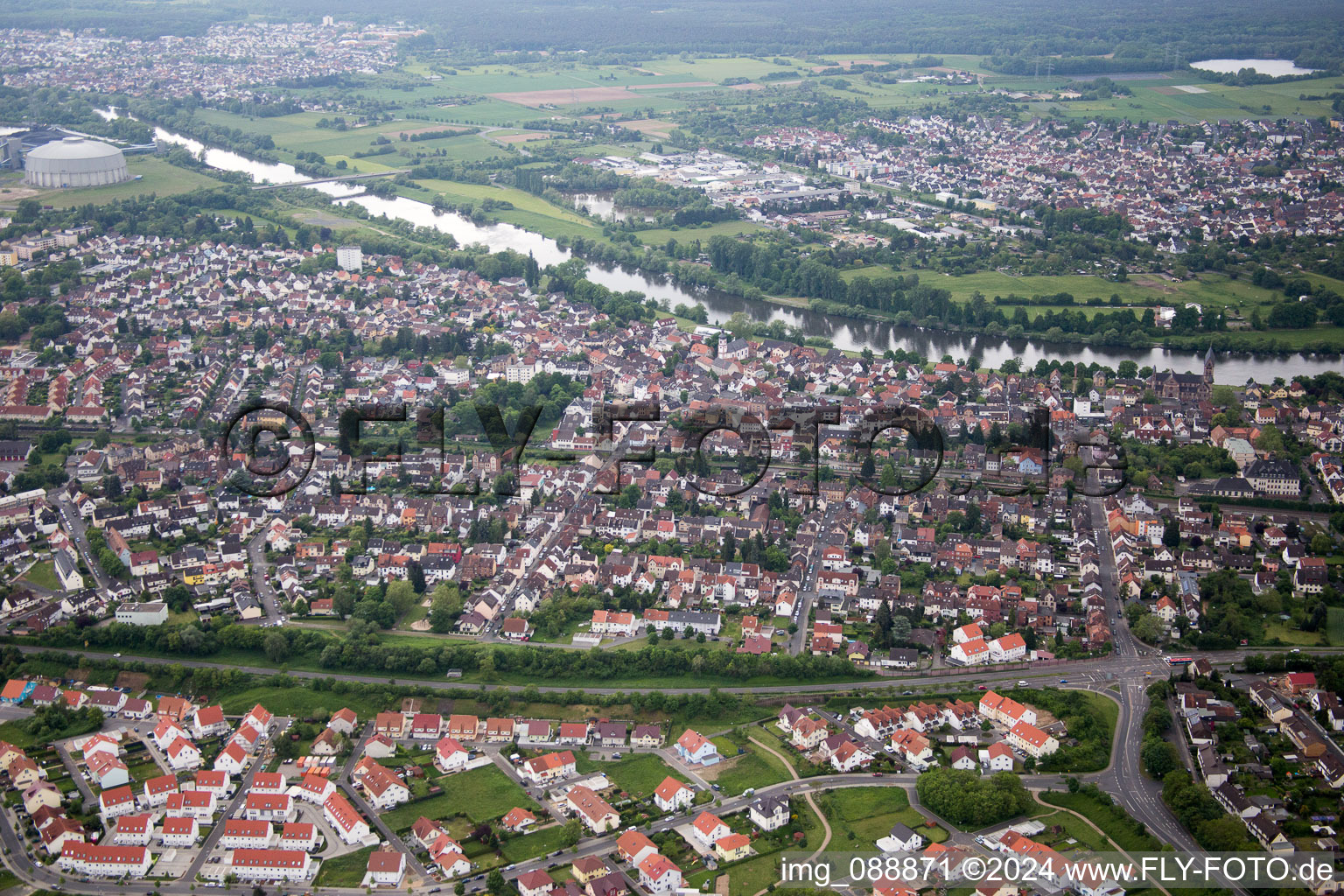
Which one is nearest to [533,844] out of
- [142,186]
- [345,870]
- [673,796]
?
[673,796]

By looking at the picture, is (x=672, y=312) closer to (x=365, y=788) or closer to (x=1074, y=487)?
(x=1074, y=487)

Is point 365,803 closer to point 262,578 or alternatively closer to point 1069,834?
point 262,578

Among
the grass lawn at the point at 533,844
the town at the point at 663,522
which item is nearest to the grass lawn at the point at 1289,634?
the town at the point at 663,522

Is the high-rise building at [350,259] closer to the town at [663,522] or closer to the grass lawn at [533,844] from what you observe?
the town at [663,522]

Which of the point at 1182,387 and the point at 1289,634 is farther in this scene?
the point at 1182,387

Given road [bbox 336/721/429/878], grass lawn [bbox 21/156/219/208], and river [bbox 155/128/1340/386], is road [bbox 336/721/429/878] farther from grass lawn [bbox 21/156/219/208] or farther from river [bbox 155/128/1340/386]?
grass lawn [bbox 21/156/219/208]
